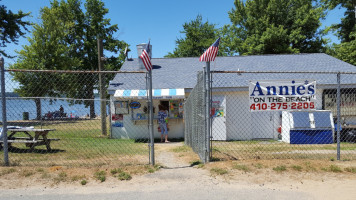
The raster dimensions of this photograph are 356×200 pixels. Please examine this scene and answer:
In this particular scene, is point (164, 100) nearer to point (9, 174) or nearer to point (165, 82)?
point (165, 82)

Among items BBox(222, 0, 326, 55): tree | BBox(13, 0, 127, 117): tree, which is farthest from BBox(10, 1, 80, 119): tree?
BBox(222, 0, 326, 55): tree

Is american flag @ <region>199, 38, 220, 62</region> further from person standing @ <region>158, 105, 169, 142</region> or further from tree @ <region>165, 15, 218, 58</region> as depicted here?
tree @ <region>165, 15, 218, 58</region>

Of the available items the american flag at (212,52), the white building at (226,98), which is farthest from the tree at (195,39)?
the american flag at (212,52)

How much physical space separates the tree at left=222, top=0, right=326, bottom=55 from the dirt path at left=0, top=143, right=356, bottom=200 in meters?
21.6

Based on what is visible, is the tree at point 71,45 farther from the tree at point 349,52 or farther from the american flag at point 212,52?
the tree at point 349,52

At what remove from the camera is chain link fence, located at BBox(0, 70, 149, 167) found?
6871 mm

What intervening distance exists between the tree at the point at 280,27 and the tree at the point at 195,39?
8.51 m

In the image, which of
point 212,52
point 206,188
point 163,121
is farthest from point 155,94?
point 206,188

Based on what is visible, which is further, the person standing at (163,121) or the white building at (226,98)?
the white building at (226,98)

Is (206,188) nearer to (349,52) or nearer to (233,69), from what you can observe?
(233,69)

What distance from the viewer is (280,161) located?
569cm

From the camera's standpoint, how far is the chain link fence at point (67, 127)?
687cm

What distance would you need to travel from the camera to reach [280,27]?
79.1 feet

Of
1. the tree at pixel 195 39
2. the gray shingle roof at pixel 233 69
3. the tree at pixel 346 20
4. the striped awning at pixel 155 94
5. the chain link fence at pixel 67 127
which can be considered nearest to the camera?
the chain link fence at pixel 67 127
